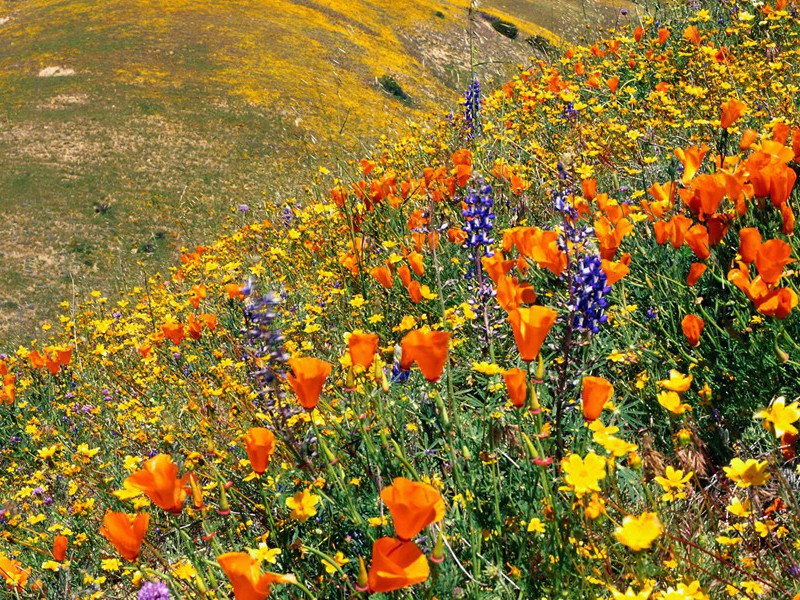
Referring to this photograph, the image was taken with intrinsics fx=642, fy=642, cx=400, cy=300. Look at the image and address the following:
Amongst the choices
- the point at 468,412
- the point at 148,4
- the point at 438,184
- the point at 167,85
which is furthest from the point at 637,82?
the point at 148,4

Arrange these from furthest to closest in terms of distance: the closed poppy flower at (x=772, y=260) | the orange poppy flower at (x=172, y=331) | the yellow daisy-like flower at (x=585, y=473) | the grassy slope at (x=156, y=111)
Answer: the grassy slope at (x=156, y=111)
the orange poppy flower at (x=172, y=331)
the closed poppy flower at (x=772, y=260)
the yellow daisy-like flower at (x=585, y=473)

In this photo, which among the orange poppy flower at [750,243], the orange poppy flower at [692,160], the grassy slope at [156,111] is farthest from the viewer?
the grassy slope at [156,111]

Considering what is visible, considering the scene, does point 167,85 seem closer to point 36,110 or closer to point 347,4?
point 36,110

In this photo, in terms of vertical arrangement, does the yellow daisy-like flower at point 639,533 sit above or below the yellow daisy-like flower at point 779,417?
below

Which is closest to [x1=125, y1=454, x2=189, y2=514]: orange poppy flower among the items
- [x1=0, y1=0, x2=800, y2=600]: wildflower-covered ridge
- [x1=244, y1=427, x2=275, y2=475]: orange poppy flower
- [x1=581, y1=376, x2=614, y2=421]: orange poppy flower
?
[x1=0, y1=0, x2=800, y2=600]: wildflower-covered ridge

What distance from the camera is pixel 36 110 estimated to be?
31.6 meters

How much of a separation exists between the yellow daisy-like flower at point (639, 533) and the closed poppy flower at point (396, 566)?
330mm

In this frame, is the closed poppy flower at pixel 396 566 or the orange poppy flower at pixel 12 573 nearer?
the closed poppy flower at pixel 396 566

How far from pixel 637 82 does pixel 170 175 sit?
26.2 metres

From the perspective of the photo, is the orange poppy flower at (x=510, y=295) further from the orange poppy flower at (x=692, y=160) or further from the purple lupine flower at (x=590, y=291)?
the orange poppy flower at (x=692, y=160)

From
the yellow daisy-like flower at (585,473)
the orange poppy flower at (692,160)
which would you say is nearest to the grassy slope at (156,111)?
the orange poppy flower at (692,160)

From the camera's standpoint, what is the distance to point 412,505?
1037 millimetres

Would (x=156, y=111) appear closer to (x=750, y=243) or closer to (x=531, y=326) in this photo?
(x=750, y=243)

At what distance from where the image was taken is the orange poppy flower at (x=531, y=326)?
135 centimetres
